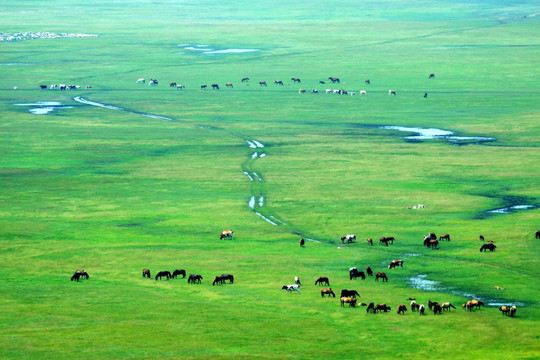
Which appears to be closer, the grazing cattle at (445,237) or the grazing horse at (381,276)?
the grazing horse at (381,276)

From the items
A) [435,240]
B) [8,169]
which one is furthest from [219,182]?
[435,240]

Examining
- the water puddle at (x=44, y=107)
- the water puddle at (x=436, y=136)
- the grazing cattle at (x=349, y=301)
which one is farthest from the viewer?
the water puddle at (x=44, y=107)

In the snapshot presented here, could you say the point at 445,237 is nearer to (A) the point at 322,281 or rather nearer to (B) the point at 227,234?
(A) the point at 322,281

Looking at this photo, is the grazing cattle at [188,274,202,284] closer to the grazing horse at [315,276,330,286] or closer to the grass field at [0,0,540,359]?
the grass field at [0,0,540,359]

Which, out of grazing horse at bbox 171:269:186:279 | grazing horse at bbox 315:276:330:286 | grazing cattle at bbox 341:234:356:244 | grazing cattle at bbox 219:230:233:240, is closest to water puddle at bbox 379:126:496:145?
grazing cattle at bbox 341:234:356:244

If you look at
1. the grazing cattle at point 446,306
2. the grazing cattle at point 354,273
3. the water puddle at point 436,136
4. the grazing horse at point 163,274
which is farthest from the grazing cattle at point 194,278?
the water puddle at point 436,136

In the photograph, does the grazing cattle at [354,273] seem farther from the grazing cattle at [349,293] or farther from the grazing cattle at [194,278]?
the grazing cattle at [194,278]

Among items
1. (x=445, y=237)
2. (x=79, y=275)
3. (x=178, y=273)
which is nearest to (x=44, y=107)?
(x=79, y=275)
